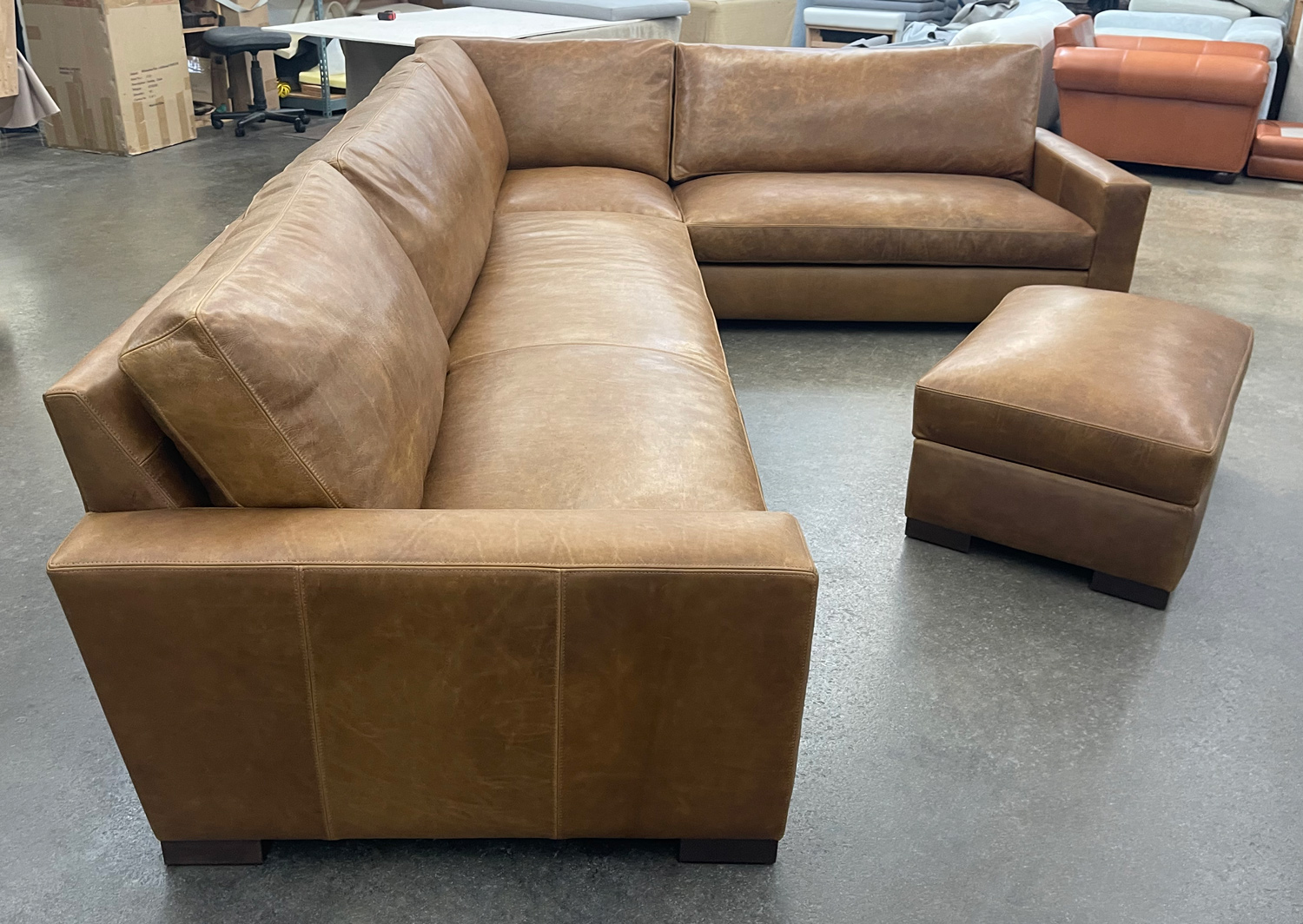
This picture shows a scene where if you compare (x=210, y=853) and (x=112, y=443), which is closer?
(x=112, y=443)

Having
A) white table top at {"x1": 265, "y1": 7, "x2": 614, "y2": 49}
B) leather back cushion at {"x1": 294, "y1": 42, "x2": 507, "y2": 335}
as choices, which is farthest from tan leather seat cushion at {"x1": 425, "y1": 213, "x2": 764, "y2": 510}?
white table top at {"x1": 265, "y1": 7, "x2": 614, "y2": 49}

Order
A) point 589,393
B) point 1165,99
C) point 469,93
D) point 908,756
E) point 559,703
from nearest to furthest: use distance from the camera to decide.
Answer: point 559,703 < point 908,756 < point 589,393 < point 469,93 < point 1165,99

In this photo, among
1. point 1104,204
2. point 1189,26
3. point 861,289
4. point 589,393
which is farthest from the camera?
point 1189,26

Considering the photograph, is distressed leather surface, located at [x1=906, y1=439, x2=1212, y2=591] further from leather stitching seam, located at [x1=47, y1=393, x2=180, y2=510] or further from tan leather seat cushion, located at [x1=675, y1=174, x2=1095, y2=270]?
leather stitching seam, located at [x1=47, y1=393, x2=180, y2=510]

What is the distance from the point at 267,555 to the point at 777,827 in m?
0.75

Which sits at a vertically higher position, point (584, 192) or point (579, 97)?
point (579, 97)

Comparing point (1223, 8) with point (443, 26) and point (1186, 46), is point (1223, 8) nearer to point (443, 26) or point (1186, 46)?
point (1186, 46)

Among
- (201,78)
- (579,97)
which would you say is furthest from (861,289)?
(201,78)

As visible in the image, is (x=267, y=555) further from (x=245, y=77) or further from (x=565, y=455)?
(x=245, y=77)

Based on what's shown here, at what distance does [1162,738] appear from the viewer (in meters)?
1.75

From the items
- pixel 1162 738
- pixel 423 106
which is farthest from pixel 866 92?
pixel 1162 738

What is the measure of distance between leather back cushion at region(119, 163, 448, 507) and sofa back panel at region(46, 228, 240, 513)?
52 mm

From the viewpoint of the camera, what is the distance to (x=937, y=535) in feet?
7.41

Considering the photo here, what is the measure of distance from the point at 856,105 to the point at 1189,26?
4.44 metres
